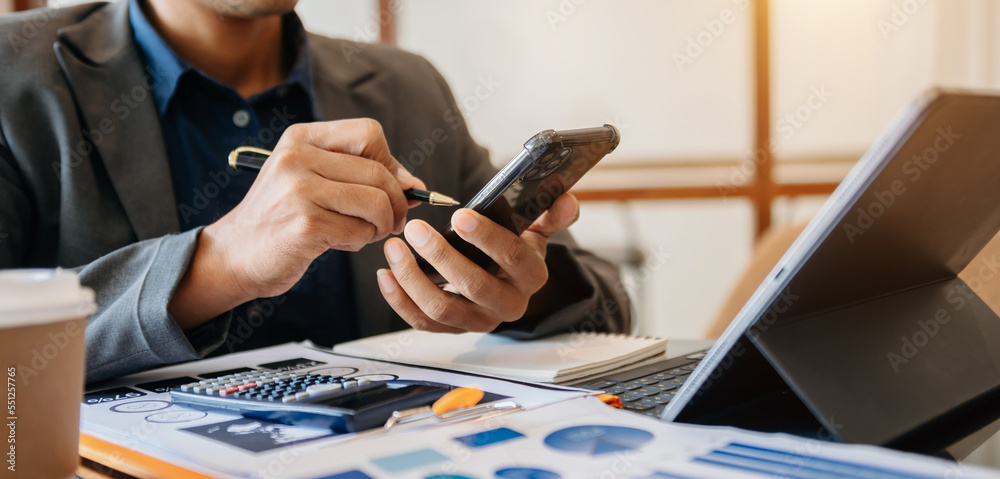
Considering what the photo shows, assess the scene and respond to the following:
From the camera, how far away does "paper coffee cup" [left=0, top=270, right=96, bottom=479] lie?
0.42 meters

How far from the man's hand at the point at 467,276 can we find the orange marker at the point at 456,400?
18cm

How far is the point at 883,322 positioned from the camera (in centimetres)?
58

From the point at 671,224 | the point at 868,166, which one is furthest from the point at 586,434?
the point at 671,224

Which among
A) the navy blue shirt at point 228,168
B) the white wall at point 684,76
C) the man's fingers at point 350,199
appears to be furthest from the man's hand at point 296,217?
the white wall at point 684,76

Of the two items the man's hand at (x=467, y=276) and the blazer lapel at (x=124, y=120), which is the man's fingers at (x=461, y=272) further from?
the blazer lapel at (x=124, y=120)

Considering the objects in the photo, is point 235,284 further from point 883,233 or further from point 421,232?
point 883,233

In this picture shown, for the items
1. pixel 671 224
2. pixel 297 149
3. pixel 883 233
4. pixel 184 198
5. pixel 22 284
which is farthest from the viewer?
pixel 671 224

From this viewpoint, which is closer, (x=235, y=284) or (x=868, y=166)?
(x=868, y=166)

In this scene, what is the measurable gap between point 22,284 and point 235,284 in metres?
0.35

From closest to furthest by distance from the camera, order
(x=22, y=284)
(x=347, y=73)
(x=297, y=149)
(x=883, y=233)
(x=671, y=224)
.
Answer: (x=22, y=284)
(x=883, y=233)
(x=297, y=149)
(x=347, y=73)
(x=671, y=224)

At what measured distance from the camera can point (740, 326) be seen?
0.50m

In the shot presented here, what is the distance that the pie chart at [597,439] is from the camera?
0.47 m

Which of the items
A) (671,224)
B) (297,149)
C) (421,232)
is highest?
(297,149)

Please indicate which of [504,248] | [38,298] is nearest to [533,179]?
[504,248]
